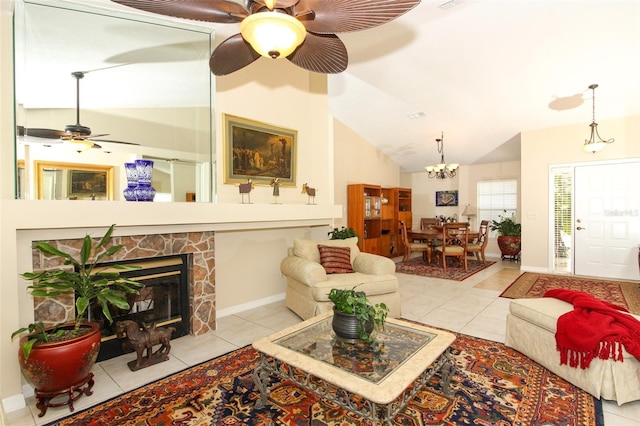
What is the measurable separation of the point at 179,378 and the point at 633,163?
7.14 metres

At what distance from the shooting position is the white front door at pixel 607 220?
5.17m

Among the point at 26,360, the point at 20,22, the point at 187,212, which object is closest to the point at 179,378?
the point at 26,360

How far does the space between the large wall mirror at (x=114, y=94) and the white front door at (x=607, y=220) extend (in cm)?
633

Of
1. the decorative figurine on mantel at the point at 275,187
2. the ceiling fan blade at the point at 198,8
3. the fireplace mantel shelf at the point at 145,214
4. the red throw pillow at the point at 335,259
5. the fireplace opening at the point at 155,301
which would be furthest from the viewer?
the decorative figurine on mantel at the point at 275,187

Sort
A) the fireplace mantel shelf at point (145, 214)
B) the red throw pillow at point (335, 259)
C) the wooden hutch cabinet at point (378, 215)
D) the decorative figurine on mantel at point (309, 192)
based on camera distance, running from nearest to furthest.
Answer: the fireplace mantel shelf at point (145, 214) < the red throw pillow at point (335, 259) < the decorative figurine on mantel at point (309, 192) < the wooden hutch cabinet at point (378, 215)

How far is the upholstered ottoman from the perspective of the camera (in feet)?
6.45

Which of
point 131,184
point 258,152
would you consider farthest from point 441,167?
point 131,184

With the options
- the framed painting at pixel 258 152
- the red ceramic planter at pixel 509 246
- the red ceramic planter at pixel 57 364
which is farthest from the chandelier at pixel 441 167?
the red ceramic planter at pixel 57 364

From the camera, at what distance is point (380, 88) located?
5297mm

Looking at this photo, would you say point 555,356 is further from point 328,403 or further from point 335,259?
point 335,259

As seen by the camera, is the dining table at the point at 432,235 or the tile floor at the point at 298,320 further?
the dining table at the point at 432,235

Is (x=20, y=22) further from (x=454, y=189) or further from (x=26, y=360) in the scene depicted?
(x=454, y=189)

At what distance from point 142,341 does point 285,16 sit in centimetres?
252

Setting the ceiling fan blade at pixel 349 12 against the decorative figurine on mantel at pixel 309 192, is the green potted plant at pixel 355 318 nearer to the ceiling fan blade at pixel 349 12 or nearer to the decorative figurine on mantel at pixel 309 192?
the ceiling fan blade at pixel 349 12
